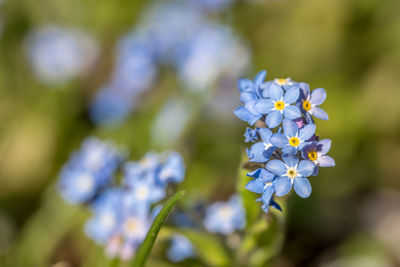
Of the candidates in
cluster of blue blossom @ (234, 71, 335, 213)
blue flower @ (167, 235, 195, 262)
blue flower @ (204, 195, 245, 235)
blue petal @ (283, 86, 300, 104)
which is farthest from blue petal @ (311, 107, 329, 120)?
blue flower @ (167, 235, 195, 262)

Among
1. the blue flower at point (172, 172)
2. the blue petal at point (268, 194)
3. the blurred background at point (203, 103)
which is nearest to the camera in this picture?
the blue petal at point (268, 194)

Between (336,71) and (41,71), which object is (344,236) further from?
(41,71)

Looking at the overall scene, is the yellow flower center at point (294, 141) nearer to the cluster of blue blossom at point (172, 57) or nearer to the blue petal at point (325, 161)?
the blue petal at point (325, 161)

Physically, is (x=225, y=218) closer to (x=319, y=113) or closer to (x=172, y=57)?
(x=319, y=113)

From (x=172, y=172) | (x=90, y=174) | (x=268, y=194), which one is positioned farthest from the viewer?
(x=90, y=174)

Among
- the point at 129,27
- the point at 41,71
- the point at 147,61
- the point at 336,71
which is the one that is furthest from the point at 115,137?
the point at 336,71

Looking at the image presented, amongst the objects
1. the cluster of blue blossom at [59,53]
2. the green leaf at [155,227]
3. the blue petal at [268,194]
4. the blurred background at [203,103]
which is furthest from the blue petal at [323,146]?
the cluster of blue blossom at [59,53]

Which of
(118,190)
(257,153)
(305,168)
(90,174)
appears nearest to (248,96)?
(257,153)
